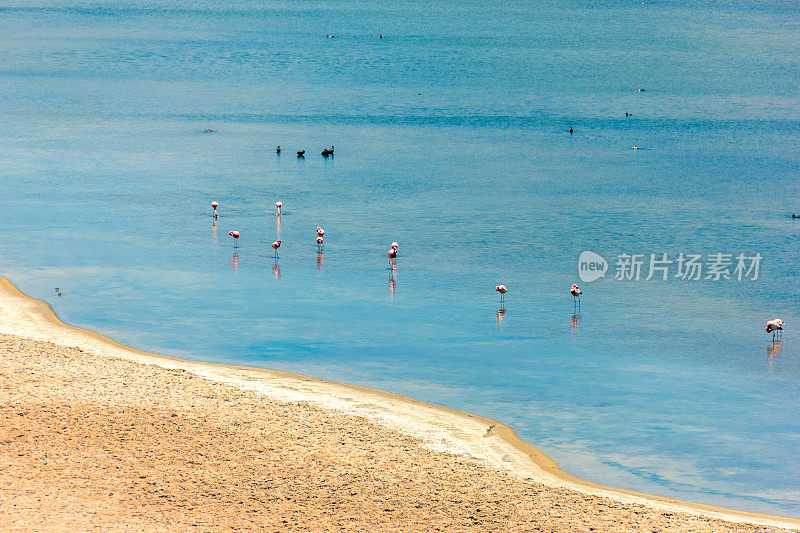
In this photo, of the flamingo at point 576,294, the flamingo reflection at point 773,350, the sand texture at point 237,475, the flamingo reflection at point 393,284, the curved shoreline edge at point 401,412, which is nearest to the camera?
the sand texture at point 237,475

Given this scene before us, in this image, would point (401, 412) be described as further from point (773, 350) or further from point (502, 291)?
point (773, 350)

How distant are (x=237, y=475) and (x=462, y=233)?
1946 centimetres

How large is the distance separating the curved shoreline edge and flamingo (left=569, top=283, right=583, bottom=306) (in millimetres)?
7056

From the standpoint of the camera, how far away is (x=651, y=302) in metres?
25.3

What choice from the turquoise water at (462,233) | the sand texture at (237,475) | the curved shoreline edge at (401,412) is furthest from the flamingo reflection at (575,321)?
the sand texture at (237,475)

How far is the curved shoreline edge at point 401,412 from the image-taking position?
14750 millimetres

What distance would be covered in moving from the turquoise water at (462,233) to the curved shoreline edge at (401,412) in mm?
529

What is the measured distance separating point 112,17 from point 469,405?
121564 millimetres

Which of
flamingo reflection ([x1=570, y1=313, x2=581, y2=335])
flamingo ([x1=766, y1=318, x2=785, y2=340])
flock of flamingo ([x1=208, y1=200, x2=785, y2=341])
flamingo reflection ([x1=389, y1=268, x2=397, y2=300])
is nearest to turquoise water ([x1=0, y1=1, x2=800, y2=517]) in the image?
flamingo reflection ([x1=570, y1=313, x2=581, y2=335])

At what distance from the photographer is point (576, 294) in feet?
79.6

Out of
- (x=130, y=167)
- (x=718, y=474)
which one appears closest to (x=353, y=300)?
(x=718, y=474)

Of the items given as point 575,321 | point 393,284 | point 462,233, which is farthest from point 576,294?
point 462,233

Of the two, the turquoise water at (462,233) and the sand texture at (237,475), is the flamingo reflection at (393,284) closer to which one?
the turquoise water at (462,233)

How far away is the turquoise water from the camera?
63.2 feet
